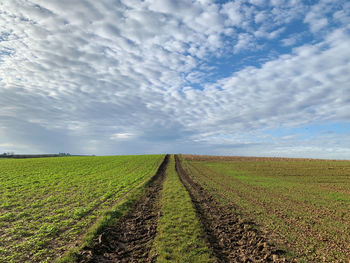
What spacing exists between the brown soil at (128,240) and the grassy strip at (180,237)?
0.49 m

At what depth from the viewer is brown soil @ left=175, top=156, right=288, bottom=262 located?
828cm

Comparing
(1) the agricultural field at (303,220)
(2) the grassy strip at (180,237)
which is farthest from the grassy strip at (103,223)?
(1) the agricultural field at (303,220)

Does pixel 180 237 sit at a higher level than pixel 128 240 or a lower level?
higher

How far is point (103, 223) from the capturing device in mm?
11789

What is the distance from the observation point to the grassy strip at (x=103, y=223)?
317 inches

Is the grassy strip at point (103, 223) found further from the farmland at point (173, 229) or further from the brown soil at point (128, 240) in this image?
the brown soil at point (128, 240)

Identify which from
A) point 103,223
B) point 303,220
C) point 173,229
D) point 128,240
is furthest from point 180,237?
point 303,220

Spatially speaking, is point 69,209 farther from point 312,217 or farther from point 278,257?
point 312,217

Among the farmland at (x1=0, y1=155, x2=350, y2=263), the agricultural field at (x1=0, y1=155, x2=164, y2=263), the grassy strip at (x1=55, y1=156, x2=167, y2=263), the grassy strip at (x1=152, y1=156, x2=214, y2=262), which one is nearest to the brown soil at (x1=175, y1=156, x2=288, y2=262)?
the farmland at (x1=0, y1=155, x2=350, y2=263)

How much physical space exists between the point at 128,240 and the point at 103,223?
8.55 feet

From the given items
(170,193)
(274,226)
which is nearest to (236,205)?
(274,226)

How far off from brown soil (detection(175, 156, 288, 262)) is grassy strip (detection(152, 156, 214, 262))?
536mm

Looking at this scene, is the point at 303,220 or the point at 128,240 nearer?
the point at 128,240

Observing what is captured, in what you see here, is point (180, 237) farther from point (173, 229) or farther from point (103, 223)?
point (103, 223)
